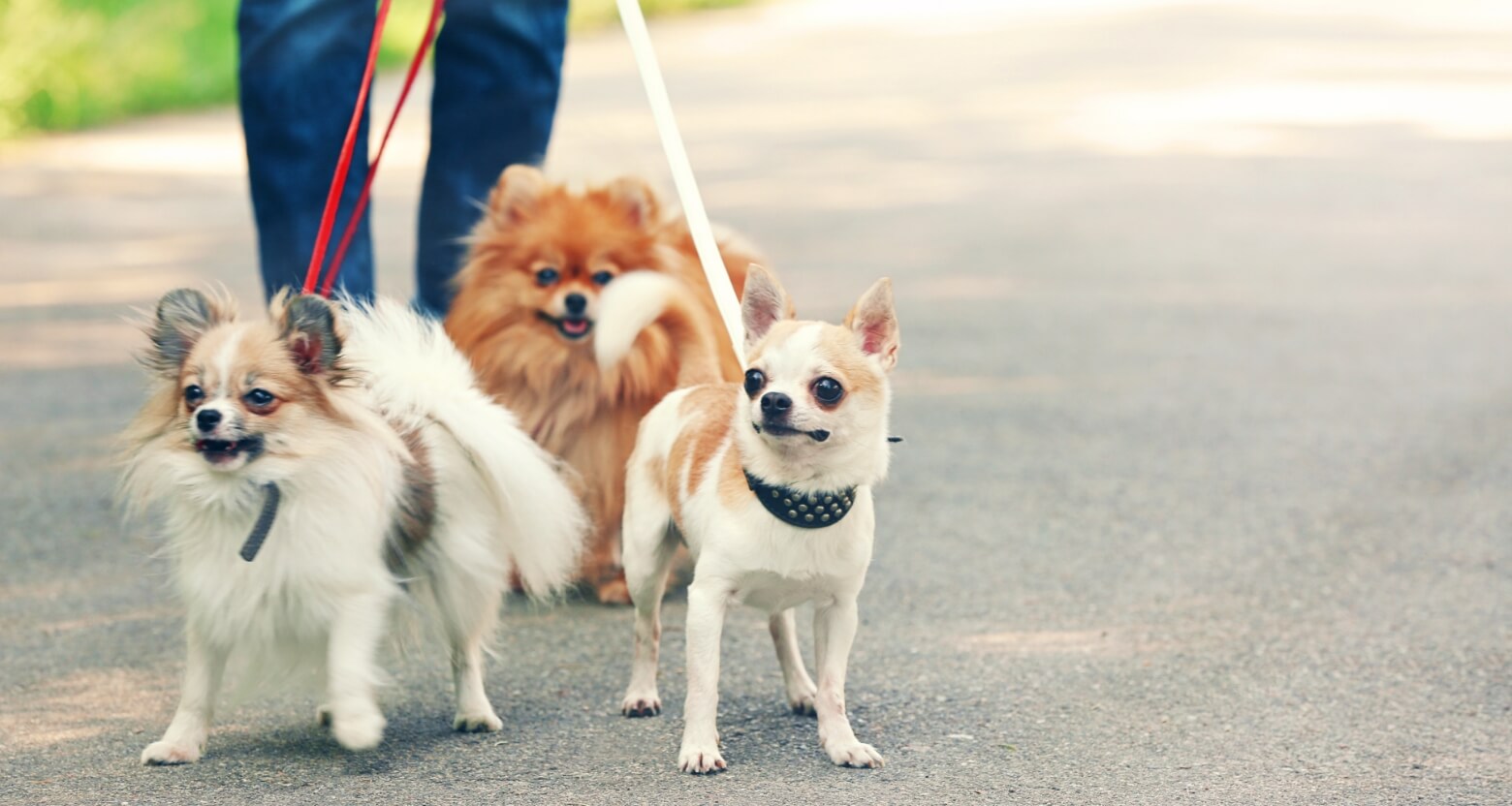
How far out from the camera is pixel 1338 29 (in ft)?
59.6

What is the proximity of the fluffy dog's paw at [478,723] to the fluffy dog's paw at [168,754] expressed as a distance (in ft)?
1.66

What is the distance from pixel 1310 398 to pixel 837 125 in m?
6.69

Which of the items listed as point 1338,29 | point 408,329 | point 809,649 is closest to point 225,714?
point 408,329

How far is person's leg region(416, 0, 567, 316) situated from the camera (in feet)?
16.8

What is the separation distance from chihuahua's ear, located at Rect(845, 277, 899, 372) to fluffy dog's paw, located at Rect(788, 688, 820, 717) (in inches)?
28.9

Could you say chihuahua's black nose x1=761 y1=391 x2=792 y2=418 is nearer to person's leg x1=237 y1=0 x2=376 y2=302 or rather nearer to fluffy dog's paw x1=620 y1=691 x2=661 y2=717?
fluffy dog's paw x1=620 y1=691 x2=661 y2=717

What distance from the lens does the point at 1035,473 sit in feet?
18.5

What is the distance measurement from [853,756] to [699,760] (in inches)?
11.2

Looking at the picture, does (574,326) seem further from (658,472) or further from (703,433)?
(703,433)

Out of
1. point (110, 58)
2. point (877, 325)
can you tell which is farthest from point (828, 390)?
point (110, 58)

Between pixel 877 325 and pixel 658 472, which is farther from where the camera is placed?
pixel 658 472

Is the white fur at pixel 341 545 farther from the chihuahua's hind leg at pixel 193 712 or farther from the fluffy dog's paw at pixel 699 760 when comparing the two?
the fluffy dog's paw at pixel 699 760

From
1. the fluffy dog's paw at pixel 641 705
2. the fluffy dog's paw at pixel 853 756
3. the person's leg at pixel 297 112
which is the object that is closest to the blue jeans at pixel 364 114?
the person's leg at pixel 297 112

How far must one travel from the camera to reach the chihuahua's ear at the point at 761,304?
11.3 feet
